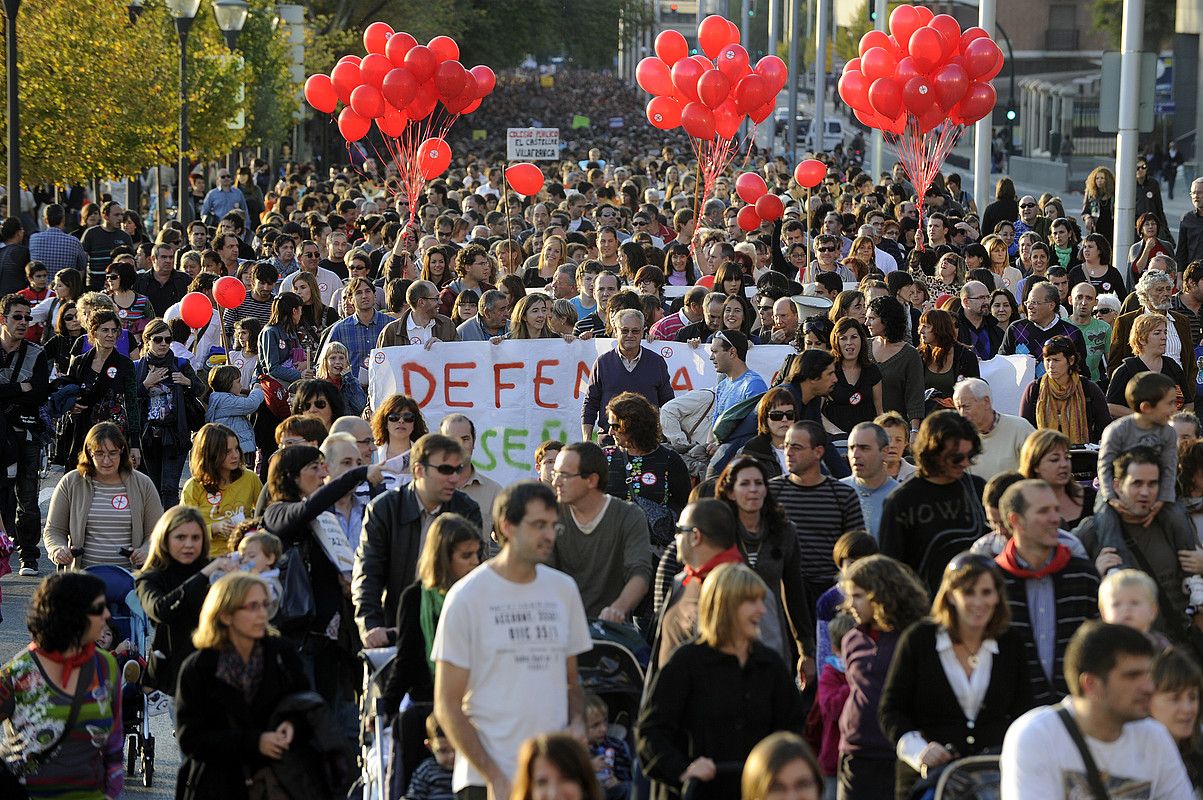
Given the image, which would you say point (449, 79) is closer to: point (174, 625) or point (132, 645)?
point (132, 645)

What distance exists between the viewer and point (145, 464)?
1301cm

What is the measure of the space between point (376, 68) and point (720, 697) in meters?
18.2

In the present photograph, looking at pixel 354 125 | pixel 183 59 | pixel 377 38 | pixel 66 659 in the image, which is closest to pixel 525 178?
pixel 354 125

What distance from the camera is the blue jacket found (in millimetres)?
12562

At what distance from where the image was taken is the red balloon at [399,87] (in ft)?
75.3

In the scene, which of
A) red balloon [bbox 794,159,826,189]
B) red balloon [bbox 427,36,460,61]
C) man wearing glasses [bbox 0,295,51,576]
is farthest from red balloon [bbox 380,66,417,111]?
man wearing glasses [bbox 0,295,51,576]

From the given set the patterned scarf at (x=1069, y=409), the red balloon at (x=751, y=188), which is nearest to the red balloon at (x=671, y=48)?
the red balloon at (x=751, y=188)

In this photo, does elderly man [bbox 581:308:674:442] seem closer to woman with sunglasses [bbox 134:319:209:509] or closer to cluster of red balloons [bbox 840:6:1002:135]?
woman with sunglasses [bbox 134:319:209:509]

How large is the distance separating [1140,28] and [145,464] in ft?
43.3

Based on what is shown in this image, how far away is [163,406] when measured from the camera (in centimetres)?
1291

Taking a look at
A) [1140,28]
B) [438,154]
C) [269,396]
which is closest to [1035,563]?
[269,396]

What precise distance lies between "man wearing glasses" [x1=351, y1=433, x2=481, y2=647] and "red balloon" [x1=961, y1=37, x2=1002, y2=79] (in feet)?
53.5

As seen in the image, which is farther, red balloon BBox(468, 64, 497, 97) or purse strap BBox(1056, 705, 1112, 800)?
red balloon BBox(468, 64, 497, 97)

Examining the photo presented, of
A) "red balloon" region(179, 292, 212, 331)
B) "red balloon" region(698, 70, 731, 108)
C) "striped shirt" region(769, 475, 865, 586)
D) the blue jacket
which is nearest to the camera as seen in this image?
"striped shirt" region(769, 475, 865, 586)
